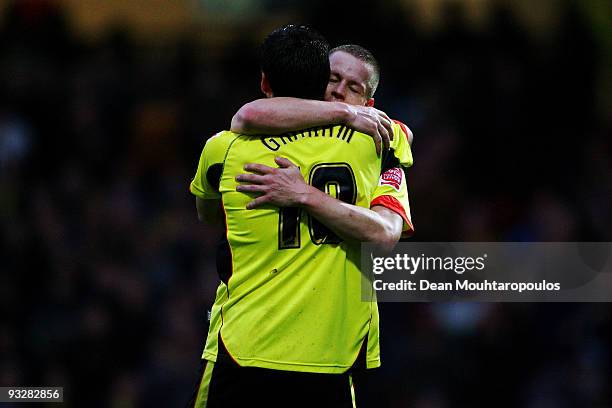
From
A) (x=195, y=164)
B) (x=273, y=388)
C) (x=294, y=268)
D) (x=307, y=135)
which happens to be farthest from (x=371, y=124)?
(x=195, y=164)

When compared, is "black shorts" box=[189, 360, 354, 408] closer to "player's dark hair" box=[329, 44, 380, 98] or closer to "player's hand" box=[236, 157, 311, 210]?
"player's hand" box=[236, 157, 311, 210]

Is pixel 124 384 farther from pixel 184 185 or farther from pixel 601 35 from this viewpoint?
pixel 601 35

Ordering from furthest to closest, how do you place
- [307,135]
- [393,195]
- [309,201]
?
[393,195] < [307,135] < [309,201]

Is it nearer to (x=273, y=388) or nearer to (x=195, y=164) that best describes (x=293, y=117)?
(x=273, y=388)

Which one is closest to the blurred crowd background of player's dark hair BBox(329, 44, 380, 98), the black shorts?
player's dark hair BBox(329, 44, 380, 98)

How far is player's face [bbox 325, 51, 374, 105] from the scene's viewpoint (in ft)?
13.5

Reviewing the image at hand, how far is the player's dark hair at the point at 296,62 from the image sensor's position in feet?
11.6

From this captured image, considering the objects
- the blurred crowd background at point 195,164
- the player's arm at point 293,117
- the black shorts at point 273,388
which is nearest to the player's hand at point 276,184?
the player's arm at point 293,117

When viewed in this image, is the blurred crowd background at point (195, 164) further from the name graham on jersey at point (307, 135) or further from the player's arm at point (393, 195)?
the name graham on jersey at point (307, 135)

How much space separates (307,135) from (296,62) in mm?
244

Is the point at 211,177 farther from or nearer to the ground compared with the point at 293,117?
nearer to the ground

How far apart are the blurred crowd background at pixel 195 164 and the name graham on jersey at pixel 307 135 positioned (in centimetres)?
424

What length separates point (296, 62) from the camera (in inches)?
139

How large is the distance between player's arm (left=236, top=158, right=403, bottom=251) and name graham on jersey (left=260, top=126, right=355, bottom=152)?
0.25ft
